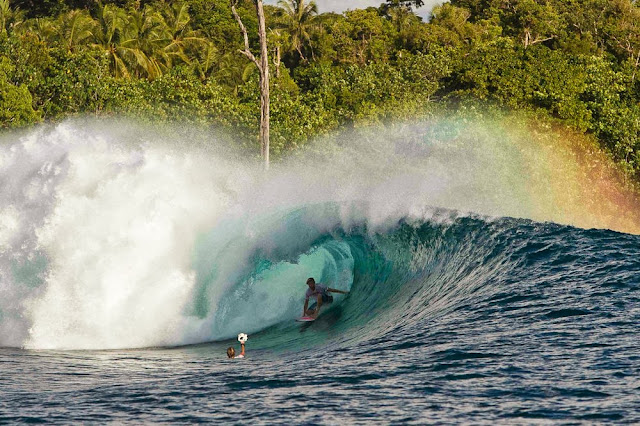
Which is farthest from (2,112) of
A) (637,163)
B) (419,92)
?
(637,163)

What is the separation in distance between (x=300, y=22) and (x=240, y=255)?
64.5 m

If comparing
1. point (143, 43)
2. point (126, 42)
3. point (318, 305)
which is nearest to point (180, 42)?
point (143, 43)

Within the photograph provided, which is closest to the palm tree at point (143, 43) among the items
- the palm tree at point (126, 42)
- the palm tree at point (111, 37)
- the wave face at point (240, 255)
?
the palm tree at point (126, 42)

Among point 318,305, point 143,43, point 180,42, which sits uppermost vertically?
point 180,42

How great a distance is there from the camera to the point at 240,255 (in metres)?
18.9

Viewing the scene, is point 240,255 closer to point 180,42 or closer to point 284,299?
point 284,299

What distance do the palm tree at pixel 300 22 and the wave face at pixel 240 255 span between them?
59.3 meters

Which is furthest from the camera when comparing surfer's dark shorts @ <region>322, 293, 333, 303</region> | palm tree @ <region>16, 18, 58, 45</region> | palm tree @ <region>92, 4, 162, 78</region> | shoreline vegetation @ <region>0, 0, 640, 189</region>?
palm tree @ <region>16, 18, 58, 45</region>

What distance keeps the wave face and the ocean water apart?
0.14ft

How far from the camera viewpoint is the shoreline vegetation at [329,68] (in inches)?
1938

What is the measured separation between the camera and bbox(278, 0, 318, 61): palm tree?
79938 mm

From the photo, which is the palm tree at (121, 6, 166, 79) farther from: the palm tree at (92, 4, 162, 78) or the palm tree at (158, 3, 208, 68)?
the palm tree at (158, 3, 208, 68)

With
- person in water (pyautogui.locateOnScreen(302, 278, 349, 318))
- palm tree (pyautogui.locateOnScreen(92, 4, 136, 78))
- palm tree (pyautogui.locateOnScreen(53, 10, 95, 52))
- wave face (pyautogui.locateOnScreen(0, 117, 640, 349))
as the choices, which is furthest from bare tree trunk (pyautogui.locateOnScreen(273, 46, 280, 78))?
person in water (pyautogui.locateOnScreen(302, 278, 349, 318))

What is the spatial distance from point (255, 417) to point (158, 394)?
72.4 inches
